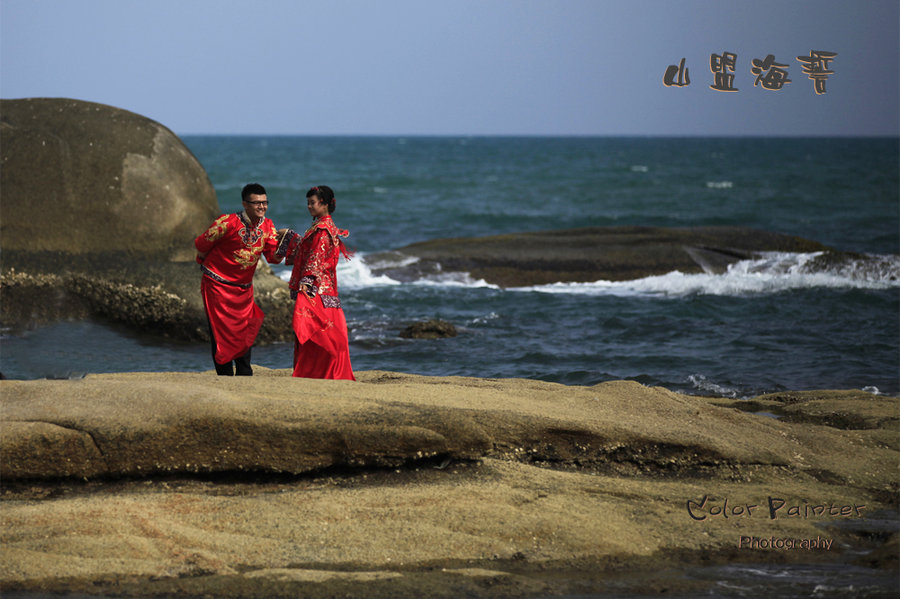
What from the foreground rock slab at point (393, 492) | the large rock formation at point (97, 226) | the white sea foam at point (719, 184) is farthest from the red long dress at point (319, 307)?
the white sea foam at point (719, 184)

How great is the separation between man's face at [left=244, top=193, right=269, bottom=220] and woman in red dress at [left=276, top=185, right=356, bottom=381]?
7.6 inches

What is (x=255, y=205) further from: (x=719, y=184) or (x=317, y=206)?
(x=719, y=184)

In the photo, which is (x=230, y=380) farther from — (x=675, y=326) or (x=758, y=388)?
(x=675, y=326)

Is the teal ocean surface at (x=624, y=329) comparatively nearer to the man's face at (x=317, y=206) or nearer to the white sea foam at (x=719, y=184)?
the man's face at (x=317, y=206)

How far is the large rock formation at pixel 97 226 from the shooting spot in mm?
8961

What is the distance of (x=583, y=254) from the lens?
48.8ft

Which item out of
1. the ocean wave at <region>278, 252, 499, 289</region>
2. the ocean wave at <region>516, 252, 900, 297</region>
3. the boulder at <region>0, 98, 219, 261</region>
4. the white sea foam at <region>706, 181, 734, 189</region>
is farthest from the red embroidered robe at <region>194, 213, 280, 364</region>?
the white sea foam at <region>706, 181, 734, 189</region>

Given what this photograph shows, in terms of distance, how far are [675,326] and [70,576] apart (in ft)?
27.7

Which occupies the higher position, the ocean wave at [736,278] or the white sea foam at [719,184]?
the white sea foam at [719,184]

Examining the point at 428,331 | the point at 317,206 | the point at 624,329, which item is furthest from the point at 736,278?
the point at 317,206

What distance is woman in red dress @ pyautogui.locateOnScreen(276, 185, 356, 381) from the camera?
5.67 meters

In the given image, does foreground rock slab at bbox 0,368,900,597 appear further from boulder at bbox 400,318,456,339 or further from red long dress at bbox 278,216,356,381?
boulder at bbox 400,318,456,339

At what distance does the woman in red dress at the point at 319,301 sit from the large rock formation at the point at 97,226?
3.53 meters

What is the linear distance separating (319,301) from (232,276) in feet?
2.04
